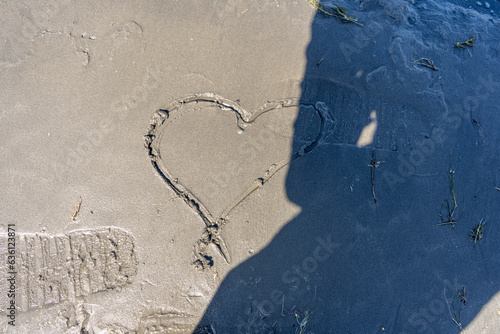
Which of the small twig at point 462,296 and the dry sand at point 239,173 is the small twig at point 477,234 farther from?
the small twig at point 462,296

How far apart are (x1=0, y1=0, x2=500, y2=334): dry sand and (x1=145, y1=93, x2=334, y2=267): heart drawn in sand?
16 millimetres

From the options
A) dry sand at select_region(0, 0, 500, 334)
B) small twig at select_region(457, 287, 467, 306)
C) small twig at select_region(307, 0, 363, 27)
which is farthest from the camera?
small twig at select_region(307, 0, 363, 27)

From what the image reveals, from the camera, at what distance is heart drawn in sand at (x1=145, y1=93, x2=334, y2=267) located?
285 centimetres

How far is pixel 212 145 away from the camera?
9.50 feet

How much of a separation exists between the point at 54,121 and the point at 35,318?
→ 80.5 inches

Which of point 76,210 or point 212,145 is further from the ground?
point 212,145

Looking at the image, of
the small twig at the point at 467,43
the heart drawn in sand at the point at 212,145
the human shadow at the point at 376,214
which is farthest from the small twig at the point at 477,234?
the small twig at the point at 467,43

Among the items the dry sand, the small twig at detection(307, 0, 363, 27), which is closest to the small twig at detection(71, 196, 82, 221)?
the dry sand

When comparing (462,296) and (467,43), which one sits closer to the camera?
(462,296)

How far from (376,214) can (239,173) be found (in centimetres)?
157

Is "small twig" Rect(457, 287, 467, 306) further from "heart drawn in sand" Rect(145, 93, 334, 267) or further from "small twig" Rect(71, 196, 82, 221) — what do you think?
"small twig" Rect(71, 196, 82, 221)

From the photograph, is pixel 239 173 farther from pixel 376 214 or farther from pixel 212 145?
pixel 376 214

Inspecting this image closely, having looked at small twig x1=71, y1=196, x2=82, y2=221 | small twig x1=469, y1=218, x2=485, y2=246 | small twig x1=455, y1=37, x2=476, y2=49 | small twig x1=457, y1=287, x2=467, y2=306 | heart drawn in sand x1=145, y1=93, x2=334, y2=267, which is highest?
small twig x1=455, y1=37, x2=476, y2=49

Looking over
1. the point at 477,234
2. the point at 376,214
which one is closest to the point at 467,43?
the point at 477,234
